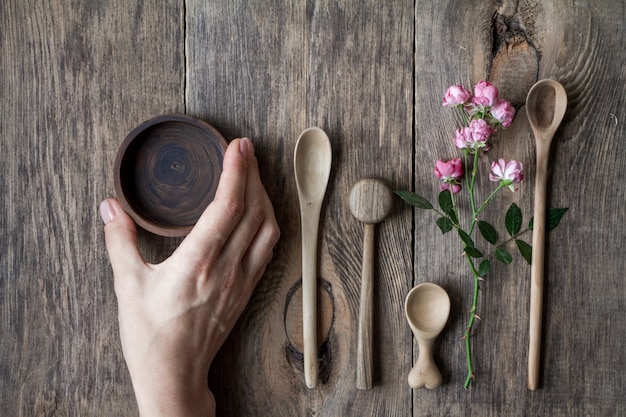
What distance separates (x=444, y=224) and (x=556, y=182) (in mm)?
202

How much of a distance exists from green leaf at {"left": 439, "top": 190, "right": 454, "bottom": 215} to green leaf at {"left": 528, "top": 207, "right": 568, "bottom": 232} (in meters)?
0.13

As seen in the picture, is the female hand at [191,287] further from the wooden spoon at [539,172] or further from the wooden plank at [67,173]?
the wooden spoon at [539,172]

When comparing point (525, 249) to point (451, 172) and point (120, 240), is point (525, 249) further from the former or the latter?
point (120, 240)

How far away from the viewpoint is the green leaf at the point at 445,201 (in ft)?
3.00

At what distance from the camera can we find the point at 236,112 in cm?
96

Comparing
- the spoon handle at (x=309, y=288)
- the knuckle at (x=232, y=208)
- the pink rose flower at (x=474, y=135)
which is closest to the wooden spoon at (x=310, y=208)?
the spoon handle at (x=309, y=288)

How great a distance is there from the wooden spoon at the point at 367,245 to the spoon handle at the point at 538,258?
0.23 meters

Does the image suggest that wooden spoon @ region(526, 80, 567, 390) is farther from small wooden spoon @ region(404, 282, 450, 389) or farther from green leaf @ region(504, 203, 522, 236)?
small wooden spoon @ region(404, 282, 450, 389)

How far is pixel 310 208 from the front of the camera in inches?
36.9

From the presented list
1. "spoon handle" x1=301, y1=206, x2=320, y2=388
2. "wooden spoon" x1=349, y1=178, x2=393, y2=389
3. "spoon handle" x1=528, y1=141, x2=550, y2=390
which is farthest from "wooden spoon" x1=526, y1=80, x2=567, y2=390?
"spoon handle" x1=301, y1=206, x2=320, y2=388

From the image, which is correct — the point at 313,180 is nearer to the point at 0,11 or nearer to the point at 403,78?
the point at 403,78

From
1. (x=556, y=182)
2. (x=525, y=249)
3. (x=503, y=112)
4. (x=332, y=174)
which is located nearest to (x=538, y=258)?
(x=525, y=249)

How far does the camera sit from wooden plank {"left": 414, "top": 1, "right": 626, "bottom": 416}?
3.09 ft

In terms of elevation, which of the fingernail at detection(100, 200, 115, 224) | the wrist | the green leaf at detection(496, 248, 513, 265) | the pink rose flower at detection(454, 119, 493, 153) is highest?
the pink rose flower at detection(454, 119, 493, 153)
